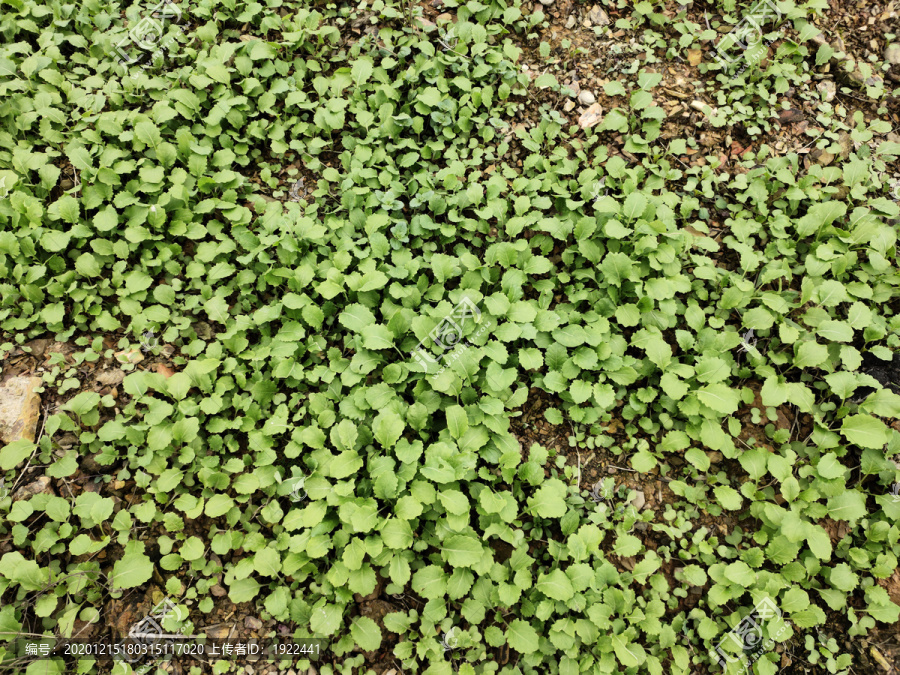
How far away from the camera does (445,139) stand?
4.62 metres

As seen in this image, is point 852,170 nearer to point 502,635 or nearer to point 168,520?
point 502,635

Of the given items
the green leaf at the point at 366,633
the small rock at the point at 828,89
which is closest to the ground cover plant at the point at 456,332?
the green leaf at the point at 366,633

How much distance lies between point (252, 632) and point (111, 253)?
3190 millimetres

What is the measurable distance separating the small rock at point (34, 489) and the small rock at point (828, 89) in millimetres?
7585

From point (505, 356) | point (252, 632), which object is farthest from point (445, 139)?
point (252, 632)

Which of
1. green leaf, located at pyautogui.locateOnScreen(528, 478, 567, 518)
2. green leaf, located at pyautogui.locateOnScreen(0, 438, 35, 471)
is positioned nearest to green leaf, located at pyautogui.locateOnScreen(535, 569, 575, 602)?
green leaf, located at pyautogui.locateOnScreen(528, 478, 567, 518)

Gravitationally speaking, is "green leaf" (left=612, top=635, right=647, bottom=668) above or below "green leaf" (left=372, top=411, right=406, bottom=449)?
below

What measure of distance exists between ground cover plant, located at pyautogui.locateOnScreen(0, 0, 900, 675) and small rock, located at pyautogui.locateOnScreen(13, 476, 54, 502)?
23 millimetres

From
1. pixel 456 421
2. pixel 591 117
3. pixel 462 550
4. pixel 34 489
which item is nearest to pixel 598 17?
pixel 591 117

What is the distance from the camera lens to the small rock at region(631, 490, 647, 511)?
3.59 meters

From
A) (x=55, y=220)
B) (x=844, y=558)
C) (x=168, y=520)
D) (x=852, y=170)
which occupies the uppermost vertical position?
(x=852, y=170)

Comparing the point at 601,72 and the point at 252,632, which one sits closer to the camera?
the point at 252,632

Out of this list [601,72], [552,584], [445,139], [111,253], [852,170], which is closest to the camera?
[552,584]

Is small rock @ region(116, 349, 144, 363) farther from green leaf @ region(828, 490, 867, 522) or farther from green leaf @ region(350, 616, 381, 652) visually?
green leaf @ region(828, 490, 867, 522)
